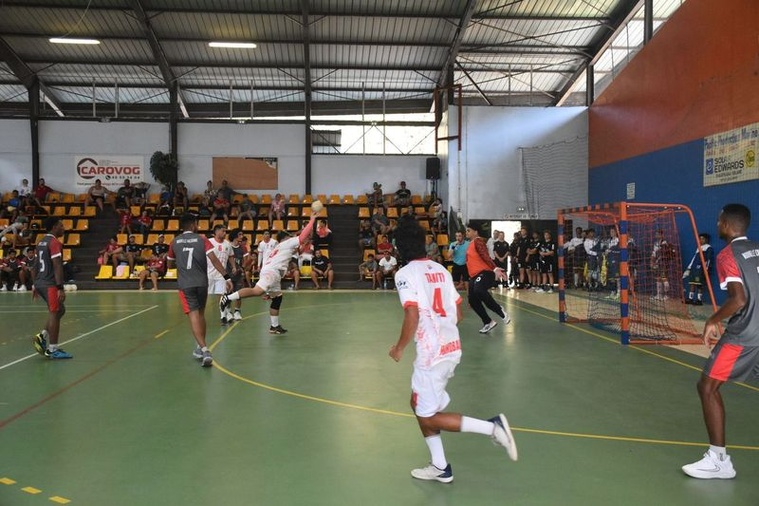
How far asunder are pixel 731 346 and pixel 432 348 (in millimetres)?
2254

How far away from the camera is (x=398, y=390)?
23.7 ft

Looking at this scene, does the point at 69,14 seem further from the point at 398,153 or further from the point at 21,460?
the point at 21,460

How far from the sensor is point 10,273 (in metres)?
21.5

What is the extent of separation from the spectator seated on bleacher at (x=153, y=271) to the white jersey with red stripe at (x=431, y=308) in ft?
60.6

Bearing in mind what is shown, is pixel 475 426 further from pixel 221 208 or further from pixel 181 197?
pixel 181 197

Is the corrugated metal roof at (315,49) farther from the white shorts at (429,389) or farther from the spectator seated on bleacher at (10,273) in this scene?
the white shorts at (429,389)

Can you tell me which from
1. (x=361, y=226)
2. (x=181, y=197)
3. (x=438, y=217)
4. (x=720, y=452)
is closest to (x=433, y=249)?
(x=438, y=217)

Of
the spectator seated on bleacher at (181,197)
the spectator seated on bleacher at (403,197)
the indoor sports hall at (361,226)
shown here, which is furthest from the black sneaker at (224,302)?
the spectator seated on bleacher at (403,197)

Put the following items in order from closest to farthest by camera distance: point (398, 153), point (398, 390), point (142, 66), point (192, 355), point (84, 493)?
1. point (84, 493)
2. point (398, 390)
3. point (192, 355)
4. point (142, 66)
5. point (398, 153)

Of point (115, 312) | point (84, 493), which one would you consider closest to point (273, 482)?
point (84, 493)

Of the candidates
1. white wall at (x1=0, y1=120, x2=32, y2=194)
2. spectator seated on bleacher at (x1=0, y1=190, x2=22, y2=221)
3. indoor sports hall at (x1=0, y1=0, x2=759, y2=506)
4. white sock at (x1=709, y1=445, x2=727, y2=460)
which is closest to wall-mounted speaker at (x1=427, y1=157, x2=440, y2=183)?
indoor sports hall at (x1=0, y1=0, x2=759, y2=506)

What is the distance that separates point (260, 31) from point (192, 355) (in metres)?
18.4

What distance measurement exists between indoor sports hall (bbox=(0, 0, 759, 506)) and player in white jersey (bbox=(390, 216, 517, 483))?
0.82 ft

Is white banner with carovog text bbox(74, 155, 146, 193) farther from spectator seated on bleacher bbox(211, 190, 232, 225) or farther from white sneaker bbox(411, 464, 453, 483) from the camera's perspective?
white sneaker bbox(411, 464, 453, 483)
